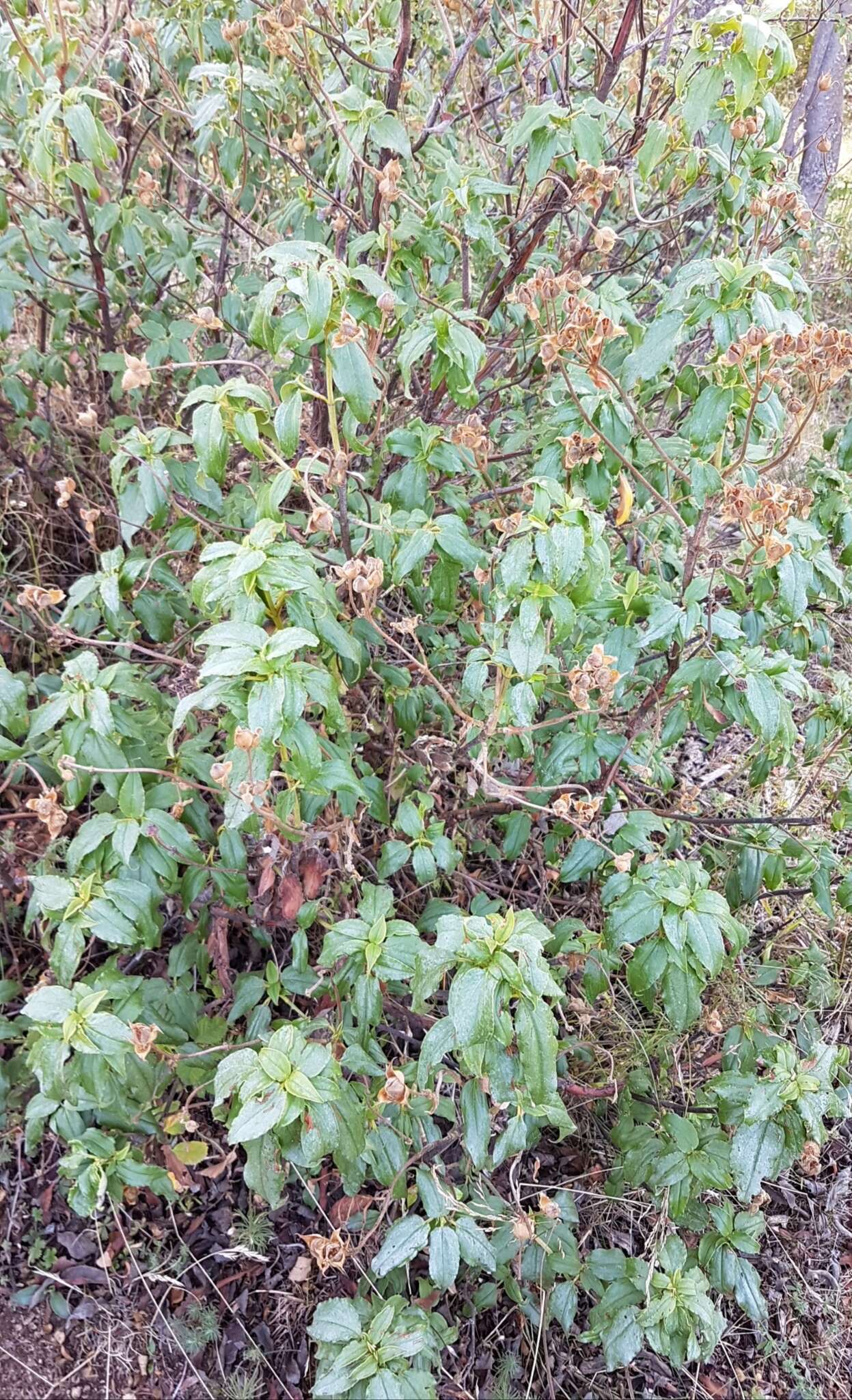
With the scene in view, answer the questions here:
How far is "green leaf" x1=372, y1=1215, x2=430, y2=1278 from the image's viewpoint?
1.48 m

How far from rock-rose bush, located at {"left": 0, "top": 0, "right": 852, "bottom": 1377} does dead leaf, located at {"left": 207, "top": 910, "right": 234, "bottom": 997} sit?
0.01 m

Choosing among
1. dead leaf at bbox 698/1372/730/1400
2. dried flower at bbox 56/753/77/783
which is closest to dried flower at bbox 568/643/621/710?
dried flower at bbox 56/753/77/783

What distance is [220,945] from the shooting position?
74.0 inches

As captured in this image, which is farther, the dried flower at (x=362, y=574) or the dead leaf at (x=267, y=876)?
the dead leaf at (x=267, y=876)

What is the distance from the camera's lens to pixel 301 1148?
1374mm

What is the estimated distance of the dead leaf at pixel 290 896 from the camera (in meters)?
1.63

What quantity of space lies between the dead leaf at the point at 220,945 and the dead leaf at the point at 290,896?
26 cm

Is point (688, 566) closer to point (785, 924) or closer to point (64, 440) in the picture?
Answer: point (785, 924)

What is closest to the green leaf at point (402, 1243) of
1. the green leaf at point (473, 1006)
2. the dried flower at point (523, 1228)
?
the dried flower at point (523, 1228)

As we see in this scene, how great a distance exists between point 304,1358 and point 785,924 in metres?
1.57

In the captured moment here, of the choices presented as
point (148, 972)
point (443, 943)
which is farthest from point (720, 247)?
point (148, 972)

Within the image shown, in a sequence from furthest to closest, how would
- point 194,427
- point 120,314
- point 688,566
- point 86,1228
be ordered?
point 120,314 < point 86,1228 < point 688,566 < point 194,427

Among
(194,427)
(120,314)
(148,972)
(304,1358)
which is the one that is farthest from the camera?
(120,314)

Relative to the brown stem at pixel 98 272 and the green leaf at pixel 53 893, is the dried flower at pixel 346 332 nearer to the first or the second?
the green leaf at pixel 53 893
